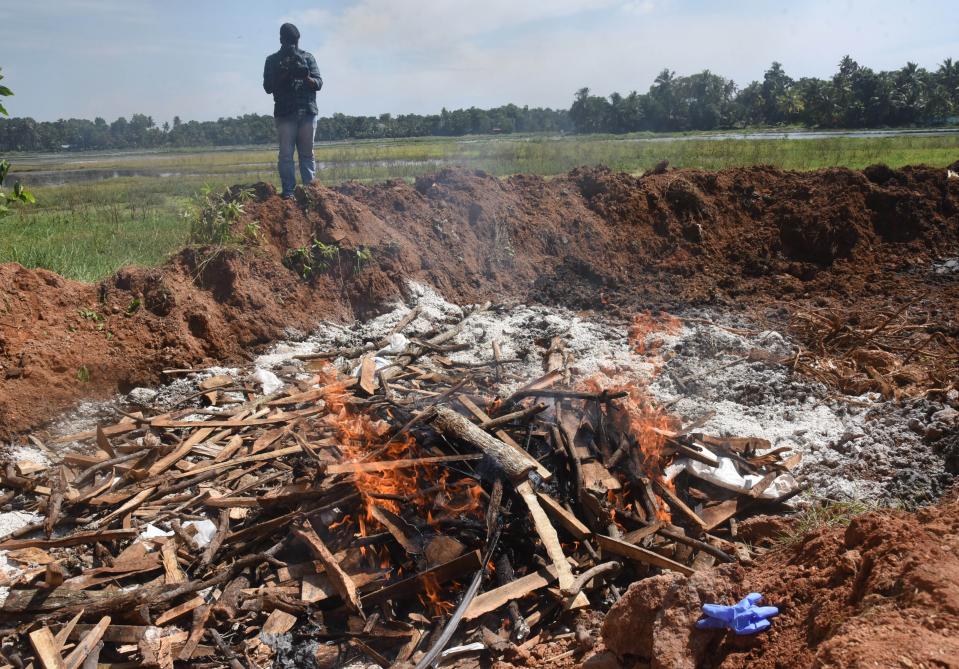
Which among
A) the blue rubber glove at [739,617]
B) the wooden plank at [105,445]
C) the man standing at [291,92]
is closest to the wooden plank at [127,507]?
the wooden plank at [105,445]

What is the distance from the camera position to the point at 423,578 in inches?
151

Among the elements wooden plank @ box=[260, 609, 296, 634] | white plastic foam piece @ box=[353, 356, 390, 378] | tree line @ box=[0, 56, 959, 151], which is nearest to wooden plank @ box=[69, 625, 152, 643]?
wooden plank @ box=[260, 609, 296, 634]

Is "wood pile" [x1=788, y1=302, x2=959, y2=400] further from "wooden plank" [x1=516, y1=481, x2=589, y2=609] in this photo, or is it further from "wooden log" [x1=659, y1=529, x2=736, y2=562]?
"wooden plank" [x1=516, y1=481, x2=589, y2=609]

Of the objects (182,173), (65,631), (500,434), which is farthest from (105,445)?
(182,173)

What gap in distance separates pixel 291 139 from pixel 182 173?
1949cm

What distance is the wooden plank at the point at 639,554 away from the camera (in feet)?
13.2

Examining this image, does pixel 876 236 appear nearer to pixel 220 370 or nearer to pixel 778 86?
pixel 220 370

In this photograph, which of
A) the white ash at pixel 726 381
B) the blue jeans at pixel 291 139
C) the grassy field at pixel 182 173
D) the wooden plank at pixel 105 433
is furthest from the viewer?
the blue jeans at pixel 291 139

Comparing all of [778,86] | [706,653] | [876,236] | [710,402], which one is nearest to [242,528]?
[706,653]

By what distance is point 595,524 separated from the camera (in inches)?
172

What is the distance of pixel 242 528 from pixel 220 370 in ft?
10.3

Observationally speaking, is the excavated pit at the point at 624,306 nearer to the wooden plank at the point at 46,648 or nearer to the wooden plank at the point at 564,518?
the wooden plank at the point at 564,518

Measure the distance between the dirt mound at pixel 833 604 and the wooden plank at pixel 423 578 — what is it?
109 centimetres

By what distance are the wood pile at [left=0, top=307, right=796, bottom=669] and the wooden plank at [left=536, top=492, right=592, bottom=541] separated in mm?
17
